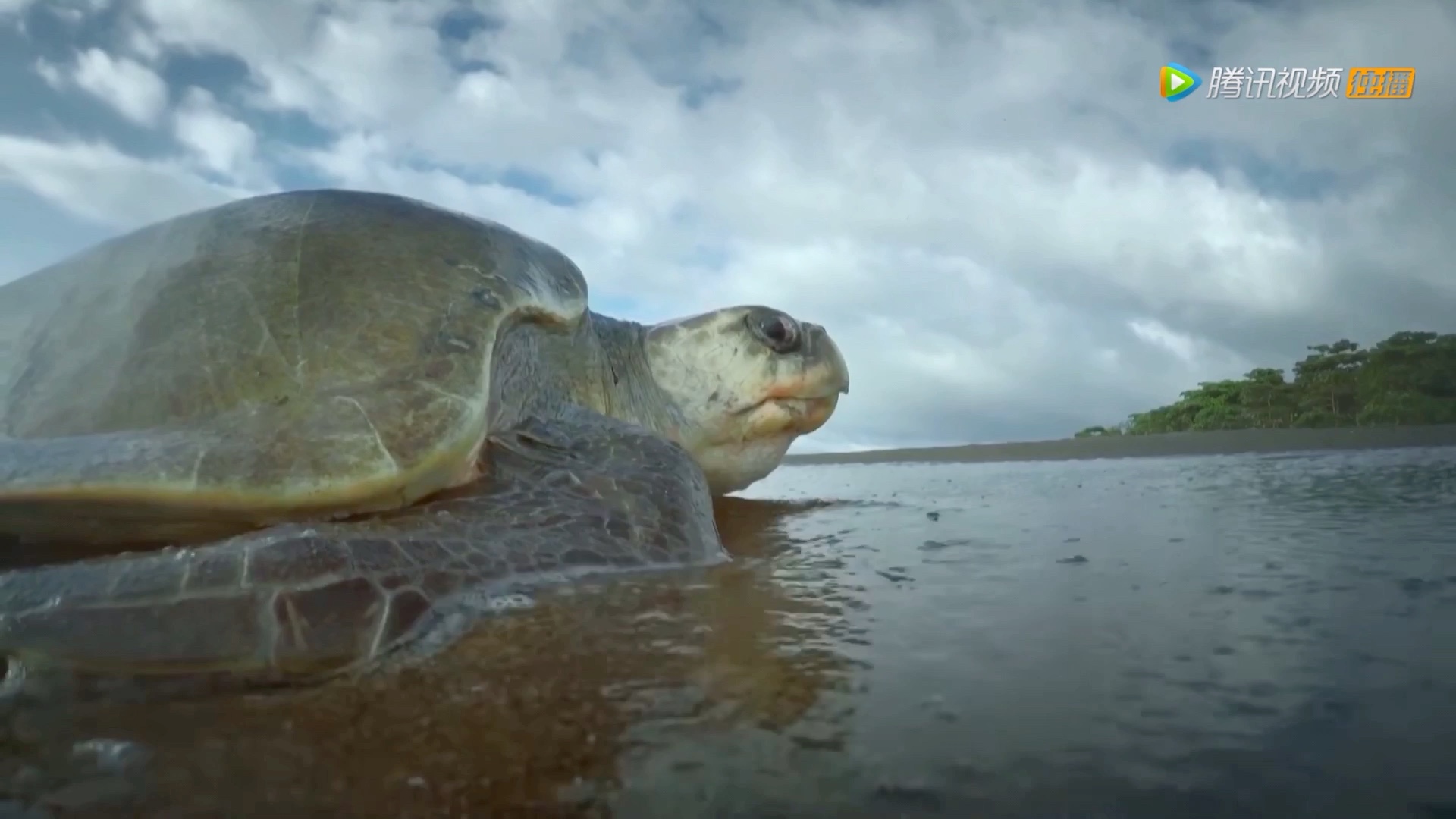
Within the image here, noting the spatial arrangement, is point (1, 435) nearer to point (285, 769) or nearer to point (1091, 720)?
point (285, 769)

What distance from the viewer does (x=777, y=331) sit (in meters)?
3.82

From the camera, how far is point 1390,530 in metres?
2.43

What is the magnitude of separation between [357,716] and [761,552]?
1633 millimetres

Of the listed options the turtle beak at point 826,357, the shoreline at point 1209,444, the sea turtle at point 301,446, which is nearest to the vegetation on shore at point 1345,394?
the shoreline at point 1209,444

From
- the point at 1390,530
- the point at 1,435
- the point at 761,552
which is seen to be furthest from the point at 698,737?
the point at 1390,530

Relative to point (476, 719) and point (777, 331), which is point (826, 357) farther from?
point (476, 719)

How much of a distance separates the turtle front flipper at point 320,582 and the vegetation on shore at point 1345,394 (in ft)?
40.4

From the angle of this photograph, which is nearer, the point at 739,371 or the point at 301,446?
the point at 301,446

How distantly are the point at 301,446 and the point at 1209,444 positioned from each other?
11.9 m

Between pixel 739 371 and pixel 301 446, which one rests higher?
pixel 739 371

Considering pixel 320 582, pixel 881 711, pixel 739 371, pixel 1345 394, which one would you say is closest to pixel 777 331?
pixel 739 371

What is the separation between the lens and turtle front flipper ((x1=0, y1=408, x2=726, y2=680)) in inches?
49.1

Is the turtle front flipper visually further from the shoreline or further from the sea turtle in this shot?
the shoreline

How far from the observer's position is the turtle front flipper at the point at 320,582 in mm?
1248
